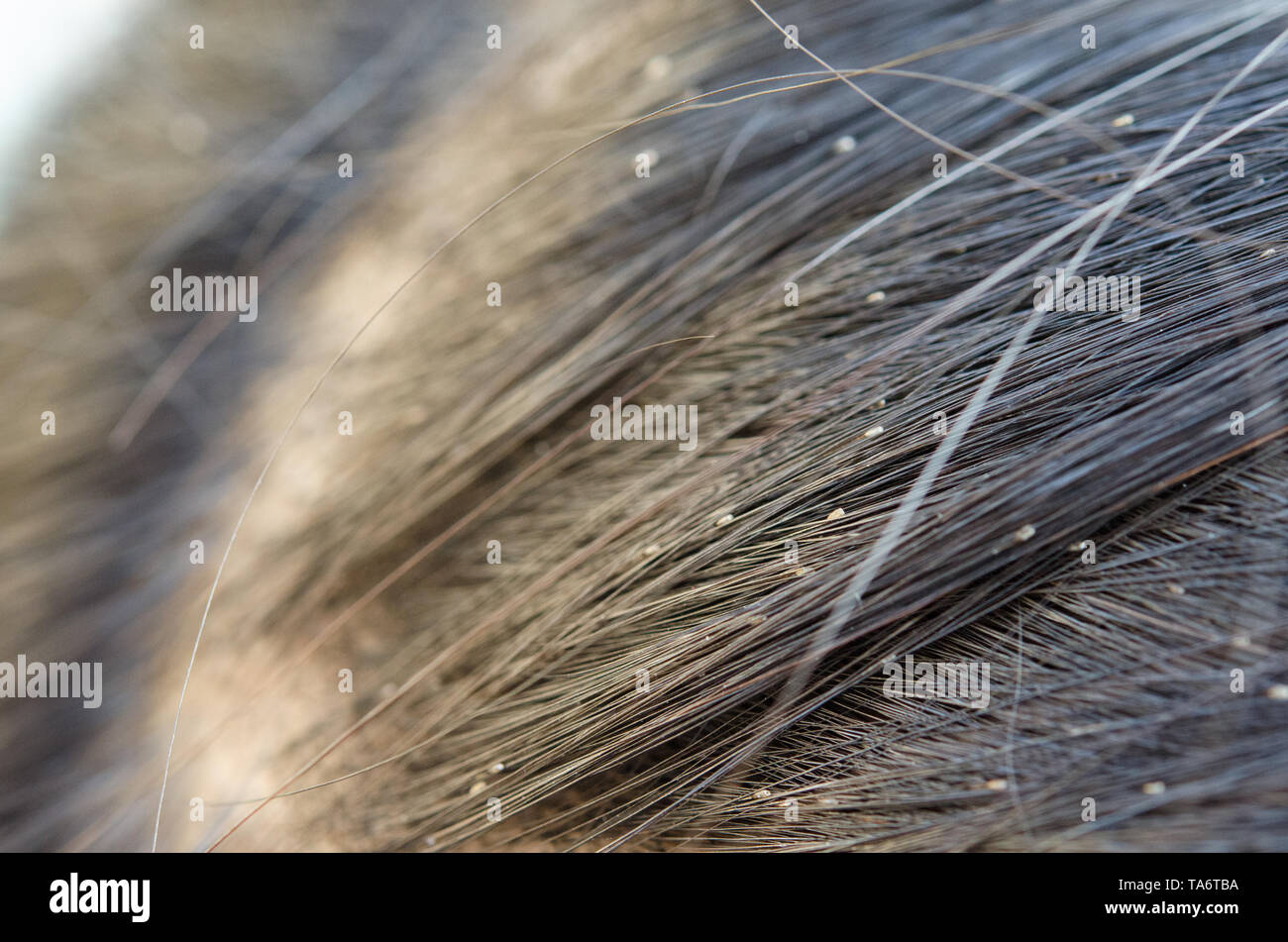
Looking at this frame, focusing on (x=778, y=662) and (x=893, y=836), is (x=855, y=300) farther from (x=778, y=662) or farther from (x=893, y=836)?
(x=893, y=836)

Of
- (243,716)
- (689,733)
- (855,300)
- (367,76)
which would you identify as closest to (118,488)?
(243,716)

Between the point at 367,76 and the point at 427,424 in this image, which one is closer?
the point at 427,424

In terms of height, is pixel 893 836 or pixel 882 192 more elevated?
pixel 882 192

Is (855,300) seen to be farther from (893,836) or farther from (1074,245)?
(893,836)

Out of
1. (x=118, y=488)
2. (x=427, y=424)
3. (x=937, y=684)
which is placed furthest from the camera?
(x=118, y=488)

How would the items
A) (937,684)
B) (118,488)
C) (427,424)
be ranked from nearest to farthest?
1. (937,684)
2. (427,424)
3. (118,488)
